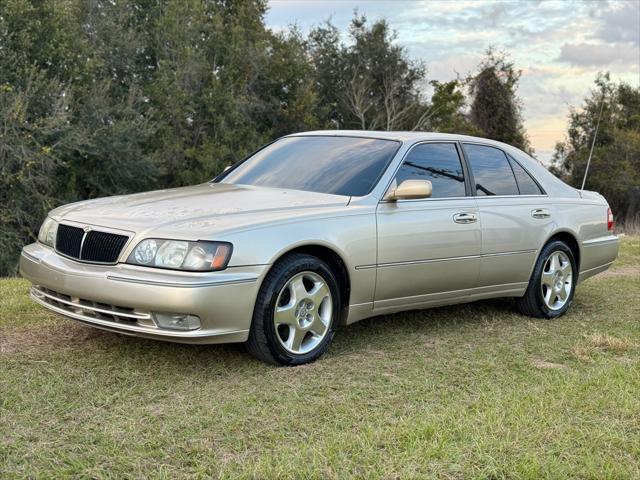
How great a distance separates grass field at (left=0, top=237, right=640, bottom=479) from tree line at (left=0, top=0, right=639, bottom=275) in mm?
14619

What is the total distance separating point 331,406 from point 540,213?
326 cm

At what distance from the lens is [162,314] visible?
4102 millimetres

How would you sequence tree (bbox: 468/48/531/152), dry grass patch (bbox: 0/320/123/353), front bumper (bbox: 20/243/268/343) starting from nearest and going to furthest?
front bumper (bbox: 20/243/268/343) < dry grass patch (bbox: 0/320/123/353) < tree (bbox: 468/48/531/152)

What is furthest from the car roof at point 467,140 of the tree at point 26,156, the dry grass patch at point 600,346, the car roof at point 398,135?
the tree at point 26,156

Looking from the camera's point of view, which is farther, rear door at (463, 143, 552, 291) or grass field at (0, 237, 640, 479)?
rear door at (463, 143, 552, 291)

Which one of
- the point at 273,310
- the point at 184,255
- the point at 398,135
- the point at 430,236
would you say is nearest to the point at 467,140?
the point at 398,135

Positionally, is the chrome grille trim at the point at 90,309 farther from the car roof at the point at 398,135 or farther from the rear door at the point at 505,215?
the rear door at the point at 505,215

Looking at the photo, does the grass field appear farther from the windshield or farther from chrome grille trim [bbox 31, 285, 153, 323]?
the windshield

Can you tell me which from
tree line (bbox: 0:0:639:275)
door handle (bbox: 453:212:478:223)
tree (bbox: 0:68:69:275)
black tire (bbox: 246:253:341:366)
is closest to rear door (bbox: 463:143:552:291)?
door handle (bbox: 453:212:478:223)

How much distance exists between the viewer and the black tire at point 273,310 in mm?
4318

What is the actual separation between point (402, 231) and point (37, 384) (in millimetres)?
2549

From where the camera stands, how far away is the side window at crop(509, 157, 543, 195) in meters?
6.30

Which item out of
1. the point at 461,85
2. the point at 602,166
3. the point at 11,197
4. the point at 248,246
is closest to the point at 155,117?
the point at 11,197

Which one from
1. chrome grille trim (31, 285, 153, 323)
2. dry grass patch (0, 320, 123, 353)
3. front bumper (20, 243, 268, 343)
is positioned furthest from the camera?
dry grass patch (0, 320, 123, 353)
